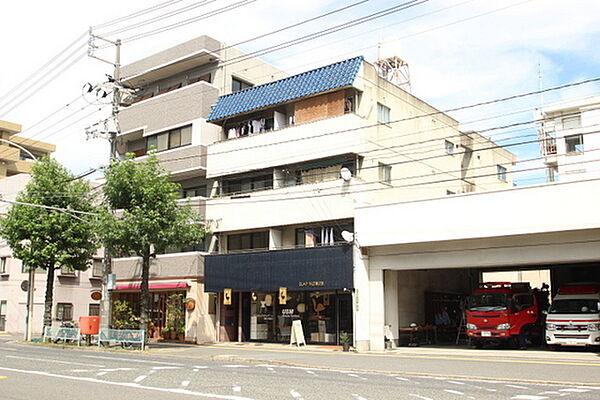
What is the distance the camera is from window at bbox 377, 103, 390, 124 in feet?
104

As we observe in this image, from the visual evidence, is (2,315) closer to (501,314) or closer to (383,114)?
(383,114)

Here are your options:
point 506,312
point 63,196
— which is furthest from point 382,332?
point 63,196

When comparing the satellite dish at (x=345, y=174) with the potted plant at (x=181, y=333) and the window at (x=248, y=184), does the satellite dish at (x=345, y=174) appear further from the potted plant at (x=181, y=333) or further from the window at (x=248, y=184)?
the potted plant at (x=181, y=333)

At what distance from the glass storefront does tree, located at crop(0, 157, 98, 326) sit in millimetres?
9864

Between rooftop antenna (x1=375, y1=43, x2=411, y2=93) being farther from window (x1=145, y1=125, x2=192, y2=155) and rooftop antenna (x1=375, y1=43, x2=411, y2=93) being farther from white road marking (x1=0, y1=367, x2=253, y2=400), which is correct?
white road marking (x1=0, y1=367, x2=253, y2=400)

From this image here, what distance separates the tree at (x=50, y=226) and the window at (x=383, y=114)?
16043 millimetres

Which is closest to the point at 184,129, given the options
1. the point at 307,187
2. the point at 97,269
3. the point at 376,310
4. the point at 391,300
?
the point at 307,187

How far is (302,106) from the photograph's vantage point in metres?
32.0

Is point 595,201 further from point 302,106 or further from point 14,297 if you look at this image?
point 14,297

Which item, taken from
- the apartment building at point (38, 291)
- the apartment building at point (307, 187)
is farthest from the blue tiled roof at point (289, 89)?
the apartment building at point (38, 291)

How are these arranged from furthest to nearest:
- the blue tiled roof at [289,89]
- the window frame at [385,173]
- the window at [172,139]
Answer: the window at [172,139]
the window frame at [385,173]
the blue tiled roof at [289,89]

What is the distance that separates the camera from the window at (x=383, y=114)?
3159 cm

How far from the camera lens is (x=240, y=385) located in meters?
14.1

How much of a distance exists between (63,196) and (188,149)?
722 cm
